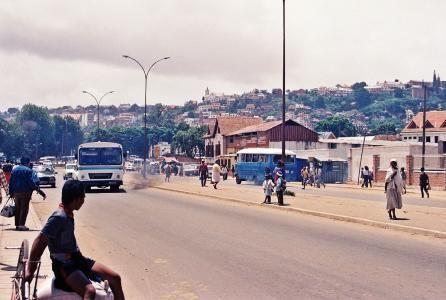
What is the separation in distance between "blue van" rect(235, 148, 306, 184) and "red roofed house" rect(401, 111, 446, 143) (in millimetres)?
41555

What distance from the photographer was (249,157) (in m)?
52.2

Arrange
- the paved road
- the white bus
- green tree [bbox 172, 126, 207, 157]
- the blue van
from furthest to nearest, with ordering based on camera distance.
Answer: green tree [bbox 172, 126, 207, 157] < the blue van < the white bus < the paved road

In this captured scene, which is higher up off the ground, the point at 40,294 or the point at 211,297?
the point at 40,294

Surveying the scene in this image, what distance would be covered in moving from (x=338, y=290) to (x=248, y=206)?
16.1m

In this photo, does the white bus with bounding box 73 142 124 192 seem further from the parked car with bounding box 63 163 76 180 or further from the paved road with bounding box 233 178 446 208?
the parked car with bounding box 63 163 76 180

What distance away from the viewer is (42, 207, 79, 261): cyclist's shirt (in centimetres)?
532

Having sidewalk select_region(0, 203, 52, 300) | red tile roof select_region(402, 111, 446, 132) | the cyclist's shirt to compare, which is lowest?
sidewalk select_region(0, 203, 52, 300)

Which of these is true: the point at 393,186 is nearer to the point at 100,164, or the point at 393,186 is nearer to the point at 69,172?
the point at 100,164

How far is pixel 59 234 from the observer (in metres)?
5.36

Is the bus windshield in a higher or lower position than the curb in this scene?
higher

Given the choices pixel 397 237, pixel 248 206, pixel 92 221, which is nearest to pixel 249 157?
pixel 248 206

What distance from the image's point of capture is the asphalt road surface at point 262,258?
8.42 meters

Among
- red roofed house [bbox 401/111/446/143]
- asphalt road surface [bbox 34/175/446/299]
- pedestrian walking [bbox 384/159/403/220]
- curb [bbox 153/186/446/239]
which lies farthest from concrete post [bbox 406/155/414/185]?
red roofed house [bbox 401/111/446/143]

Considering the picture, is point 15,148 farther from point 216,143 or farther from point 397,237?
point 397,237
